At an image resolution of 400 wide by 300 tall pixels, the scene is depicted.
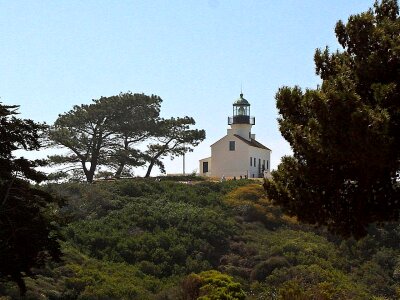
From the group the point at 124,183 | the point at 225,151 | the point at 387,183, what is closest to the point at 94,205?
the point at 124,183

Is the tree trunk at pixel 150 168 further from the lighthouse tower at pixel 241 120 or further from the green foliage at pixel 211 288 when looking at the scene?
the green foliage at pixel 211 288

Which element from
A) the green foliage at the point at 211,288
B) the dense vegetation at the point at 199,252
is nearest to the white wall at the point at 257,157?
the dense vegetation at the point at 199,252

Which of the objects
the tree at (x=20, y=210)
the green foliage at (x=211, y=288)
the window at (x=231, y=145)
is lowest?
the green foliage at (x=211, y=288)

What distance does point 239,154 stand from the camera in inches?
2184

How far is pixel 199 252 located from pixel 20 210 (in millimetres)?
15769

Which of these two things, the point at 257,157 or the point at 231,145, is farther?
the point at 257,157

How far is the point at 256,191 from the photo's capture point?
1694 inches

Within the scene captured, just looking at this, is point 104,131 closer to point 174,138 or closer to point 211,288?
point 174,138

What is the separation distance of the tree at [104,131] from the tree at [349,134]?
34.4 meters

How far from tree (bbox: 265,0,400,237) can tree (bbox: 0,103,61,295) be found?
19.9 ft

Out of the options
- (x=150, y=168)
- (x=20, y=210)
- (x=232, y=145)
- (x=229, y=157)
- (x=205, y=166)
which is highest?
(x=232, y=145)

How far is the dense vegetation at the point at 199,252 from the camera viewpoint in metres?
26.3

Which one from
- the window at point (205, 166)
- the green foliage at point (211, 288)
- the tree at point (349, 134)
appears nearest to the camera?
the tree at point (349, 134)

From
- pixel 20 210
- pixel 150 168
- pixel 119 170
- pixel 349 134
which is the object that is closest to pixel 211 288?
pixel 20 210
